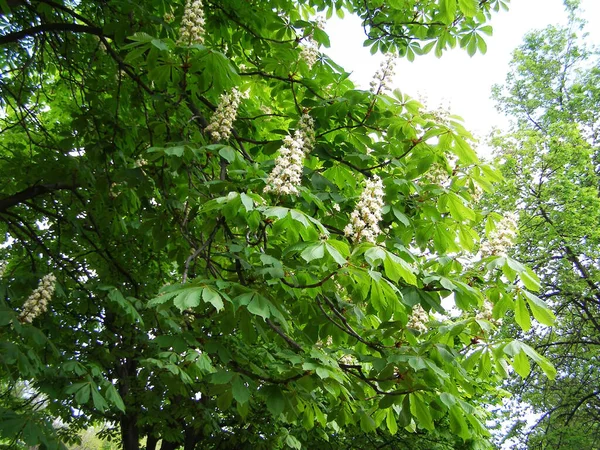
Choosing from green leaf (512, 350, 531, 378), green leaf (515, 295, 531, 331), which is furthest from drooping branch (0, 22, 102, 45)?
green leaf (512, 350, 531, 378)

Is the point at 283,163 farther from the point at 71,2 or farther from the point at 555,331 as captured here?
the point at 555,331

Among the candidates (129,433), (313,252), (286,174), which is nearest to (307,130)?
(286,174)

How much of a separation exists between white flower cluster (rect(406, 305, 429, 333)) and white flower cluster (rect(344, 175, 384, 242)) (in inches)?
39.4

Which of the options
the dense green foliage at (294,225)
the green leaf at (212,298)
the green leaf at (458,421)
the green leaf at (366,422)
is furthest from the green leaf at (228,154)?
the green leaf at (458,421)

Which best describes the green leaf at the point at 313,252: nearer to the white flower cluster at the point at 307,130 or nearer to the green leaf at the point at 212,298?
the green leaf at the point at 212,298

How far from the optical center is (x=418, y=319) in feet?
11.1

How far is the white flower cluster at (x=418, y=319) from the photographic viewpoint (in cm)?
337

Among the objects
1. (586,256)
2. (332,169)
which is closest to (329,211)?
(332,169)

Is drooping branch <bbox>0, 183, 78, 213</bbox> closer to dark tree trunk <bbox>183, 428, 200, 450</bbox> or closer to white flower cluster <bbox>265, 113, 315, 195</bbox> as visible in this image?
white flower cluster <bbox>265, 113, 315, 195</bbox>

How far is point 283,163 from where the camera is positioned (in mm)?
2580

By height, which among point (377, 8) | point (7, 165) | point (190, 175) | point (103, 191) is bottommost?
point (190, 175)

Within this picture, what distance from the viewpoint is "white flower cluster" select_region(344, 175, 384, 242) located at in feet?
8.35

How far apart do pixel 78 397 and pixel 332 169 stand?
2.40 metres

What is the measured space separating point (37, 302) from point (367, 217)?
9.46ft
